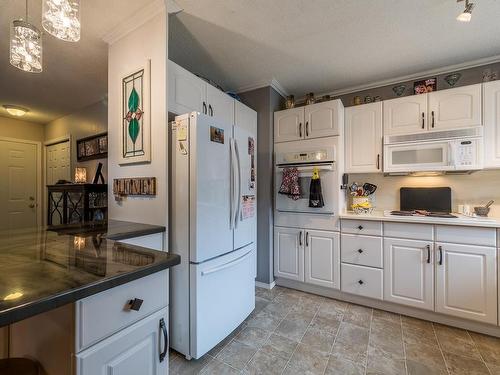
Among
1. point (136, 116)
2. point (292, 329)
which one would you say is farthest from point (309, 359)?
point (136, 116)

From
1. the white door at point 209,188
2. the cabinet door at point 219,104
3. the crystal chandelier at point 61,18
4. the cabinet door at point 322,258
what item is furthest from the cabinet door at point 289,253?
the crystal chandelier at point 61,18

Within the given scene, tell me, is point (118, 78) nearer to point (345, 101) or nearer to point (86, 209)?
point (86, 209)

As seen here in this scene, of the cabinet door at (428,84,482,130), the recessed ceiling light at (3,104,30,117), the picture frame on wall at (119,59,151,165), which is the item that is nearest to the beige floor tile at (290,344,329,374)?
the picture frame on wall at (119,59,151,165)

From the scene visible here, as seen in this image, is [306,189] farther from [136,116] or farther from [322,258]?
[136,116]

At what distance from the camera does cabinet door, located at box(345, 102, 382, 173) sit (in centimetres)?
249

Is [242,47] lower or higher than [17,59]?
higher

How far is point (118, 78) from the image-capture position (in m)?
1.94

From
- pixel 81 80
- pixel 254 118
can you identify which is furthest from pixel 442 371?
pixel 81 80

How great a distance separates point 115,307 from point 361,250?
223cm

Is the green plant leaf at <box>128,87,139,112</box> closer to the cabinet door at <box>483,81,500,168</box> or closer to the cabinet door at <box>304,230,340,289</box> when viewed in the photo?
the cabinet door at <box>304,230,340,289</box>

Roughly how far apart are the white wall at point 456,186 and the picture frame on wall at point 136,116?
96.4 inches

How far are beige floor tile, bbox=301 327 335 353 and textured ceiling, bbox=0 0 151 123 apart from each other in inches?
106

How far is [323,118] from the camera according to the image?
2.56m

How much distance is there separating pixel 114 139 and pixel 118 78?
1.65 ft
